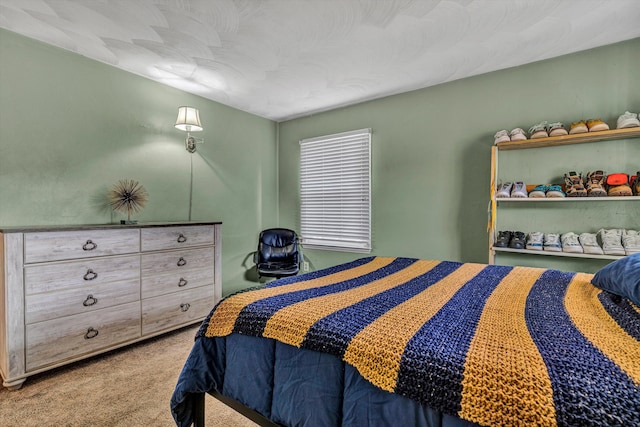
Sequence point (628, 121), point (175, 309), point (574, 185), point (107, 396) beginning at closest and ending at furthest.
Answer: point (107, 396), point (628, 121), point (574, 185), point (175, 309)

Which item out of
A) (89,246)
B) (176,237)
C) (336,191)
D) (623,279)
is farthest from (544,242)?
(89,246)

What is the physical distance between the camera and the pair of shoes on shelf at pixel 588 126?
2.18m

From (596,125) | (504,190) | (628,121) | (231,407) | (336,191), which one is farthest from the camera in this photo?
(336,191)

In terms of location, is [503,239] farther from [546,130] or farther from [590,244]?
[546,130]

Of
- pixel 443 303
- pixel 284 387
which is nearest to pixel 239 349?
pixel 284 387

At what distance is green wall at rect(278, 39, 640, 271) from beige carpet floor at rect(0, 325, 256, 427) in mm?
2272

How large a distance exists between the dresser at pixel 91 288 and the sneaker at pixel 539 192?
2958 mm

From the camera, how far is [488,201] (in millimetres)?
2814

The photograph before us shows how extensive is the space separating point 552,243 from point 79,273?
362 centimetres

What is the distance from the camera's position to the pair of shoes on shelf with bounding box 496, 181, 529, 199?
2.46m

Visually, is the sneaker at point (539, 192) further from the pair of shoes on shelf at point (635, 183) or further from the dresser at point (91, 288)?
the dresser at point (91, 288)

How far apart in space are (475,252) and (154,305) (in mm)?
3015

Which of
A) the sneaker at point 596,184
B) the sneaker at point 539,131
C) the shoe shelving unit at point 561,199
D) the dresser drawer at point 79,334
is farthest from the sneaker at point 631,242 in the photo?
the dresser drawer at point 79,334

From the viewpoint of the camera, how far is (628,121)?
2.09 m
